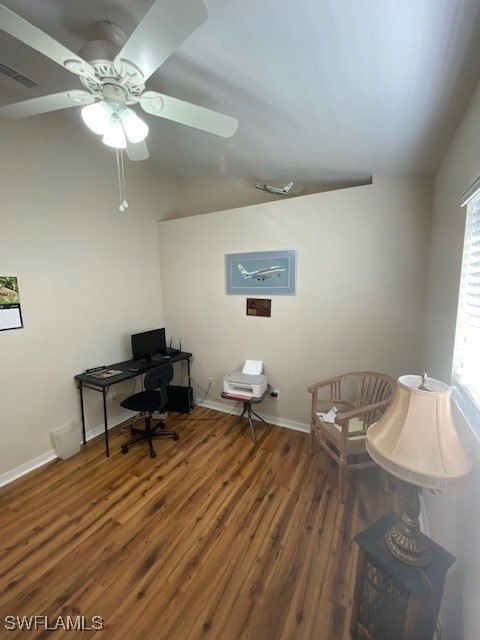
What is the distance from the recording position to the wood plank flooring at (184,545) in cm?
131

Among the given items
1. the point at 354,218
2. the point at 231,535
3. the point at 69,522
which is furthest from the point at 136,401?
the point at 354,218

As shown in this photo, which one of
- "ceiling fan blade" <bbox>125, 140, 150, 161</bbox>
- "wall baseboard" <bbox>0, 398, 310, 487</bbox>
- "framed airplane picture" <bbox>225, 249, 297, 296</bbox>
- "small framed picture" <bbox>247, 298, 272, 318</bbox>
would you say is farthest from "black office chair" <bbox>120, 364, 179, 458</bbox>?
"ceiling fan blade" <bbox>125, 140, 150, 161</bbox>

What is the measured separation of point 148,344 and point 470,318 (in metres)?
2.96

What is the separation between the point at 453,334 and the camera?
4.81ft

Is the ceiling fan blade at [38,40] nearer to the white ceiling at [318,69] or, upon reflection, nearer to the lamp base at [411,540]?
the white ceiling at [318,69]

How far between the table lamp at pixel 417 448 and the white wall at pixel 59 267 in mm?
2719

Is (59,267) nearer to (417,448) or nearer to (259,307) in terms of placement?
(259,307)

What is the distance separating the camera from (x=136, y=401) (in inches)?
Answer: 105

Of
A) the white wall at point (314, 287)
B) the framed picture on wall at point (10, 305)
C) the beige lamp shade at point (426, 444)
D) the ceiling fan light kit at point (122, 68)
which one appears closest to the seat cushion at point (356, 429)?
the white wall at point (314, 287)

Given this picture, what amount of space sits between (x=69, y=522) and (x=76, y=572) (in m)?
0.41

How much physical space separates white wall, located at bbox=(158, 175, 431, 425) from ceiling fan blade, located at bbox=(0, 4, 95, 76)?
1.92 metres

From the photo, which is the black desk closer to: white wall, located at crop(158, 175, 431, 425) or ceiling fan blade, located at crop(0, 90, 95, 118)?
white wall, located at crop(158, 175, 431, 425)

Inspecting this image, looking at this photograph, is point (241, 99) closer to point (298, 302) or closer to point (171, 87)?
point (171, 87)

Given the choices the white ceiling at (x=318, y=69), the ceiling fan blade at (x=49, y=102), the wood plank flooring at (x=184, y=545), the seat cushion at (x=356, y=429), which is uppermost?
the white ceiling at (x=318, y=69)
